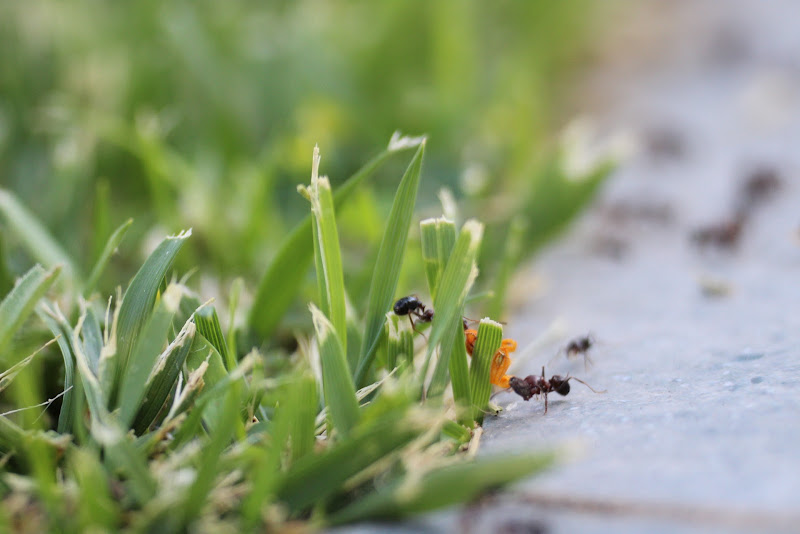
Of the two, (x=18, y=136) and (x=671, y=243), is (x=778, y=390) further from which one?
(x=18, y=136)

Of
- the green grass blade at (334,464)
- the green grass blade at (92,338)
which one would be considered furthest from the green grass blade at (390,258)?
the green grass blade at (92,338)

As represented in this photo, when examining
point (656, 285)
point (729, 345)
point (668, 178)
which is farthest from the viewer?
point (668, 178)

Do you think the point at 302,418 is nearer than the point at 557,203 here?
Yes

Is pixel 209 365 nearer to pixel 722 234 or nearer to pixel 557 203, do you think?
pixel 557 203

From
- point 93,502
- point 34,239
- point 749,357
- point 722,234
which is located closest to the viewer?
point 93,502

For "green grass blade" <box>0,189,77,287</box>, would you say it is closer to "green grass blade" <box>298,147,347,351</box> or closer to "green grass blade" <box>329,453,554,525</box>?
"green grass blade" <box>298,147,347,351</box>

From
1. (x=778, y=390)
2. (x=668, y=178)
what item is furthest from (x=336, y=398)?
(x=668, y=178)

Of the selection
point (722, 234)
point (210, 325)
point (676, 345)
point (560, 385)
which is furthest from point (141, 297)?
point (722, 234)
